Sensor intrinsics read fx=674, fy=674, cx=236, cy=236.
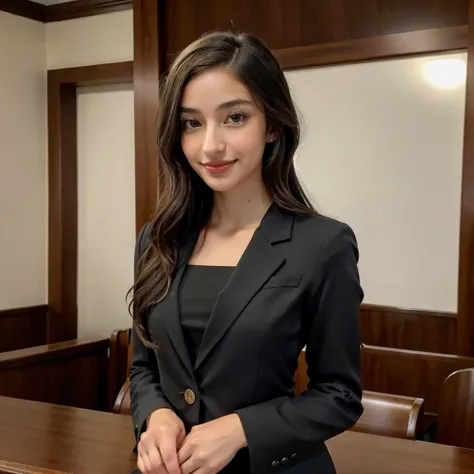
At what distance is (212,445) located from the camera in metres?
0.94

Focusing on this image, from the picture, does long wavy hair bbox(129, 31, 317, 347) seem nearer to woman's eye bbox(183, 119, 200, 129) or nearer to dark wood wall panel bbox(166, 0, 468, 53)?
woman's eye bbox(183, 119, 200, 129)

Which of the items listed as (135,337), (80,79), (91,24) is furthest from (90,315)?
(135,337)

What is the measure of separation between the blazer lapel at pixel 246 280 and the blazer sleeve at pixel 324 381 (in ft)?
0.25

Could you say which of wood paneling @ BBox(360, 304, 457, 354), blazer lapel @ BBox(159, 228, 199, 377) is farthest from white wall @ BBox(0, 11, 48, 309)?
blazer lapel @ BBox(159, 228, 199, 377)

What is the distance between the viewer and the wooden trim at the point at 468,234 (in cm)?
252

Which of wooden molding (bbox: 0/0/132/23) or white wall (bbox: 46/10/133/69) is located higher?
wooden molding (bbox: 0/0/132/23)

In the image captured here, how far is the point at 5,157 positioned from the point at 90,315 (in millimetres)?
1001

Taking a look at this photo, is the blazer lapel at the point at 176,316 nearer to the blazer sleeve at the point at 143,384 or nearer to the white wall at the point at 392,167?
the blazer sleeve at the point at 143,384

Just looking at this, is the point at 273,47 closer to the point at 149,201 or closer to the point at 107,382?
the point at 149,201

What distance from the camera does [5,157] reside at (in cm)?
360

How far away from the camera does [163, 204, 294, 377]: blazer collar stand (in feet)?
3.22

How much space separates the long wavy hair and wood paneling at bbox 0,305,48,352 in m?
2.74

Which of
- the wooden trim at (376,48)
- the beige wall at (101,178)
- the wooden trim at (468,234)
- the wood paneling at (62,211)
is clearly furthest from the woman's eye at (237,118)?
the wood paneling at (62,211)

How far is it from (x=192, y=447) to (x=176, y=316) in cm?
20
